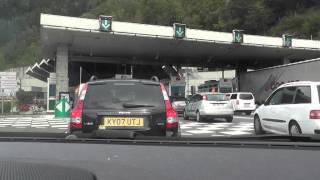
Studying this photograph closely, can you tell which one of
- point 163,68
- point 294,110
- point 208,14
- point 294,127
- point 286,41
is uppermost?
point 208,14

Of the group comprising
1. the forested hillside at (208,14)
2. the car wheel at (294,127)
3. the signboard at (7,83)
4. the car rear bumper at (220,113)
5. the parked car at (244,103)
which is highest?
the forested hillside at (208,14)

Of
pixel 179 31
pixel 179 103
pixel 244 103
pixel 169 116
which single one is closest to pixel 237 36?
pixel 179 31

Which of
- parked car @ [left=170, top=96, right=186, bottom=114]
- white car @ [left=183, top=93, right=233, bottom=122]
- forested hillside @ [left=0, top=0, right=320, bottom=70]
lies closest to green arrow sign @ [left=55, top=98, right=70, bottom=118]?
white car @ [left=183, top=93, right=233, bottom=122]

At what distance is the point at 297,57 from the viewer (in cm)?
5300

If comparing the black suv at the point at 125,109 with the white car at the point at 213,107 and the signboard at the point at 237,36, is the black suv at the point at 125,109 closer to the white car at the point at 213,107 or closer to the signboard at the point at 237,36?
the white car at the point at 213,107

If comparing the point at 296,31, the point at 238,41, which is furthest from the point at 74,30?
the point at 296,31

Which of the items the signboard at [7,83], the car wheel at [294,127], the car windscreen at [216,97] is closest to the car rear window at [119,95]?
the car wheel at [294,127]

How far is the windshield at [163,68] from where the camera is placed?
25.7ft

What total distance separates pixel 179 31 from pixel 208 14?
53.2 m

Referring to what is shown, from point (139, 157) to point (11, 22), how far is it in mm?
89560

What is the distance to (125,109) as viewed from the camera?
773 centimetres

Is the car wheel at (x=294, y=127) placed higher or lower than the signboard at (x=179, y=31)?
lower

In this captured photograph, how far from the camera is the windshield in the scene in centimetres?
784

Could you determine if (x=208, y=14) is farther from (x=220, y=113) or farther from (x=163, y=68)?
(x=220, y=113)
